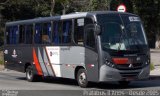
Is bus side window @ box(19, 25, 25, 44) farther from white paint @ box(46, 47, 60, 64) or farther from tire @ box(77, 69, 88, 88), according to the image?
tire @ box(77, 69, 88, 88)

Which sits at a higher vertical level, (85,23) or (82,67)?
(85,23)

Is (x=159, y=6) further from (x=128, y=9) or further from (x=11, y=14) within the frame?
(x=11, y=14)

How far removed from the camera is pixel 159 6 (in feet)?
180

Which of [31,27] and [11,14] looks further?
[11,14]

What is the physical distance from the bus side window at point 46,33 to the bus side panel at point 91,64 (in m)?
3.28

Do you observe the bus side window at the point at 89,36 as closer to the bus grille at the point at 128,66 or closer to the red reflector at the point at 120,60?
the red reflector at the point at 120,60

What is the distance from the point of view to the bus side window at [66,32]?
19797 millimetres

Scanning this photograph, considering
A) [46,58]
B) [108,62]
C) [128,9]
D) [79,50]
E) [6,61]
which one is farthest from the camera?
[128,9]

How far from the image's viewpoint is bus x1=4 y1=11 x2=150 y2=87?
17891 millimetres

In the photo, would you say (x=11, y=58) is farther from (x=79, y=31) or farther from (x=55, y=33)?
(x=79, y=31)

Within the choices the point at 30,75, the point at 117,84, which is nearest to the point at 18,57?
the point at 30,75

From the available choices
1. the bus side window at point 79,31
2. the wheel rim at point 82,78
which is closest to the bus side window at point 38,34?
the bus side window at point 79,31

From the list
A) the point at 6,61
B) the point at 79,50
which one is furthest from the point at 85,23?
the point at 6,61

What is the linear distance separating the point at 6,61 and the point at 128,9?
2851 centimetres
